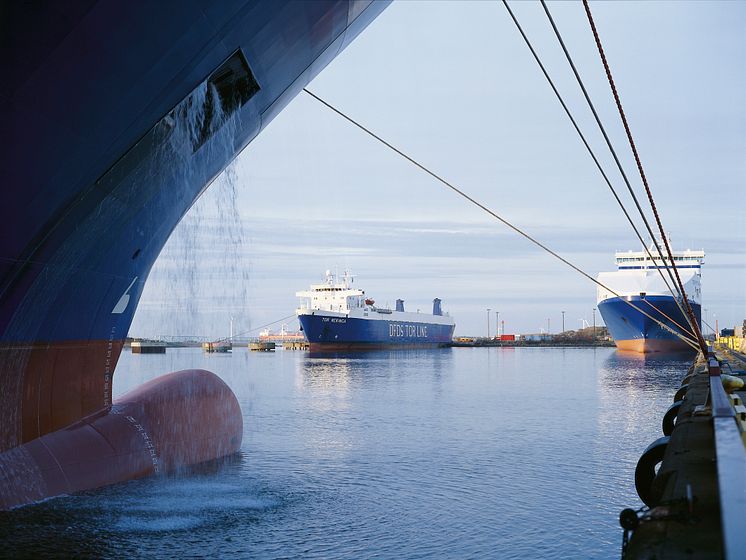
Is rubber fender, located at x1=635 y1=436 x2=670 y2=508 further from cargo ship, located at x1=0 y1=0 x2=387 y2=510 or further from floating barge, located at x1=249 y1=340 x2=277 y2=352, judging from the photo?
floating barge, located at x1=249 y1=340 x2=277 y2=352

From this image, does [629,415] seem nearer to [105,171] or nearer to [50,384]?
[50,384]

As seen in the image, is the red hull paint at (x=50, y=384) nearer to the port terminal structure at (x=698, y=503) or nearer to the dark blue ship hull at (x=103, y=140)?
the dark blue ship hull at (x=103, y=140)

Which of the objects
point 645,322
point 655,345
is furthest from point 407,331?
point 645,322

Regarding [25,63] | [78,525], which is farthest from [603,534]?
[25,63]

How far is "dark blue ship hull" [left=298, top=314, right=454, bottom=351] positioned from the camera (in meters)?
79.7

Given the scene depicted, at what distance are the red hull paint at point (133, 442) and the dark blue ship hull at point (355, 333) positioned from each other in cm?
6467

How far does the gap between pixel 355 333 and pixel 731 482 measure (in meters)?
80.3

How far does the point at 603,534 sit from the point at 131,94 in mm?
7586

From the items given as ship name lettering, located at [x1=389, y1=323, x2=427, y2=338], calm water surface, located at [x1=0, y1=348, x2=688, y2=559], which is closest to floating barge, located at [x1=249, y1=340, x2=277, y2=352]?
ship name lettering, located at [x1=389, y1=323, x2=427, y2=338]

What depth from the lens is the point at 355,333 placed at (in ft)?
273

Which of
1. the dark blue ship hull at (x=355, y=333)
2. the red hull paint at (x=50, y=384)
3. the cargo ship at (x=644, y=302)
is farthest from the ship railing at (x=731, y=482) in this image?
the dark blue ship hull at (x=355, y=333)

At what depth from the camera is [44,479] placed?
9117 millimetres

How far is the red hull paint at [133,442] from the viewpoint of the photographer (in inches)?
354

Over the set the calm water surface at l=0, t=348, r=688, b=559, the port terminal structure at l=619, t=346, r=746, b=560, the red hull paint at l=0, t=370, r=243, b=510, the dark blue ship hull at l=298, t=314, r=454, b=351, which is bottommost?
the calm water surface at l=0, t=348, r=688, b=559
